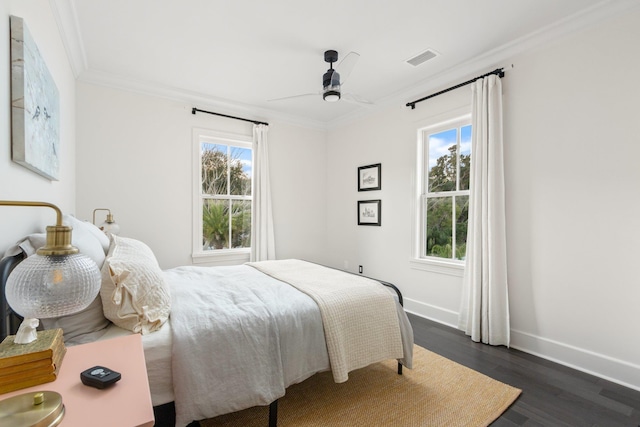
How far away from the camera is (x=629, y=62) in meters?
2.16

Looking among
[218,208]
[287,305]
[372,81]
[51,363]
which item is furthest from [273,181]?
[51,363]

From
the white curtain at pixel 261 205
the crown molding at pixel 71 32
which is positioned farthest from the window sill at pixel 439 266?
the crown molding at pixel 71 32

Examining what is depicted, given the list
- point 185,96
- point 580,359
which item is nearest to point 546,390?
point 580,359

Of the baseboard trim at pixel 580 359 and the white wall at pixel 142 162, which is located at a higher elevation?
the white wall at pixel 142 162

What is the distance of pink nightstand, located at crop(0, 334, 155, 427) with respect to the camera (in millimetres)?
672

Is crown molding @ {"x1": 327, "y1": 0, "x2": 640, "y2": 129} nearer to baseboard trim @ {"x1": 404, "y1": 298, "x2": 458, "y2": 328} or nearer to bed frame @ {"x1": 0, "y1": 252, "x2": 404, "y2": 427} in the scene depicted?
baseboard trim @ {"x1": 404, "y1": 298, "x2": 458, "y2": 328}

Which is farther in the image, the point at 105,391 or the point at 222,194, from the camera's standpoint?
the point at 222,194

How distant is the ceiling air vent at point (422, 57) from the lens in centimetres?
286

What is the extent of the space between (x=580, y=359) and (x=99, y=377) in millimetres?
3177

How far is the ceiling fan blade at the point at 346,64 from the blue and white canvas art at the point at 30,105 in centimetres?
203

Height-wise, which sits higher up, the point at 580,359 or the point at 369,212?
the point at 369,212

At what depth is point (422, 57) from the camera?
2949 mm

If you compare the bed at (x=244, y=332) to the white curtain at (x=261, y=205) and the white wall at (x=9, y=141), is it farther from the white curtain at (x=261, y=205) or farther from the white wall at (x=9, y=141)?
the white curtain at (x=261, y=205)

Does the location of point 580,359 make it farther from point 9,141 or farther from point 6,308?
point 9,141
